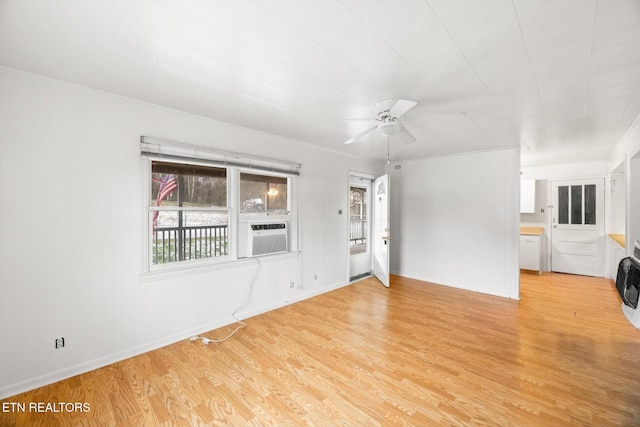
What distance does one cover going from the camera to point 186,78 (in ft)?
7.13

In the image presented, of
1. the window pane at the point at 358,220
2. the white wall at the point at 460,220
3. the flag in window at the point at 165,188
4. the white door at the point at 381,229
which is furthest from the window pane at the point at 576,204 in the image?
the flag in window at the point at 165,188

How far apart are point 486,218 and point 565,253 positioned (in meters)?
2.95

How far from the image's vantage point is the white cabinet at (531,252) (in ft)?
19.4

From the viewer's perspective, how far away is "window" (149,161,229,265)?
2.87 m

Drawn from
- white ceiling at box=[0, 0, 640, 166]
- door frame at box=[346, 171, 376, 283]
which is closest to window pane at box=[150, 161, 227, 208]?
white ceiling at box=[0, 0, 640, 166]

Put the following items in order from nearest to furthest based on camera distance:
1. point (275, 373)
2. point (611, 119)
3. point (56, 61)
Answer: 1. point (56, 61)
2. point (275, 373)
3. point (611, 119)

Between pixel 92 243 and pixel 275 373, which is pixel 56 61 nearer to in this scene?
pixel 92 243

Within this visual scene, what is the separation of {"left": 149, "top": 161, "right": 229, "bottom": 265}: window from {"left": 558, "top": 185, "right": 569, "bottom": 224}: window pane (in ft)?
23.2

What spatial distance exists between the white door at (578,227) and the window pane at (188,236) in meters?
7.03

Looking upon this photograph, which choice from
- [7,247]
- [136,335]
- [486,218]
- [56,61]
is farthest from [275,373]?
[486,218]

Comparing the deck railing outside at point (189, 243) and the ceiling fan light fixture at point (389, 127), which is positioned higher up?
the ceiling fan light fixture at point (389, 127)

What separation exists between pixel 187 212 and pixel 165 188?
0.34 m

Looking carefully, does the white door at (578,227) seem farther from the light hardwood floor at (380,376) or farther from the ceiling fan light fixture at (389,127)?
the ceiling fan light fixture at (389,127)

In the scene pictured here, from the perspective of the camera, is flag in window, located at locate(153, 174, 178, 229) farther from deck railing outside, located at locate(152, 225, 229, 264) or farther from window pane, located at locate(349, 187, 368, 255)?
window pane, located at locate(349, 187, 368, 255)
